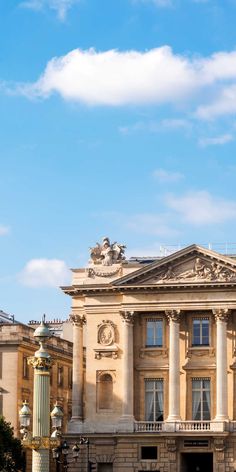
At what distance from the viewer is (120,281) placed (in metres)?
95.5

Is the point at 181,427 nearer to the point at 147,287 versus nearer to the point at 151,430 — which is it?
the point at 151,430

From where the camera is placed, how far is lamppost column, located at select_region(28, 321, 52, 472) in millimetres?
46938

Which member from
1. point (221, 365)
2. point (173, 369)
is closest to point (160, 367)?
point (173, 369)

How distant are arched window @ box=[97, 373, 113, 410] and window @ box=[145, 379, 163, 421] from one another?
2.72 metres

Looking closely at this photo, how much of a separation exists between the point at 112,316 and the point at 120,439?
9.20m

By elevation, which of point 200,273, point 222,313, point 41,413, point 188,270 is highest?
point 188,270

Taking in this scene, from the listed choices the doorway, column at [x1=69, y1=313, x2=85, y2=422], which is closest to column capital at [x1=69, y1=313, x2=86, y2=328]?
column at [x1=69, y1=313, x2=85, y2=422]

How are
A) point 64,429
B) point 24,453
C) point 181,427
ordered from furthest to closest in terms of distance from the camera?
1. point 64,429
2. point 24,453
3. point 181,427

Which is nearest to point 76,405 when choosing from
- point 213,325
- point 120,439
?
point 120,439

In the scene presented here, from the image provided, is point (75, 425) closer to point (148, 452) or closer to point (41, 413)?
point (148, 452)

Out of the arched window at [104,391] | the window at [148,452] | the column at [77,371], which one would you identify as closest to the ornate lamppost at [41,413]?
the window at [148,452]

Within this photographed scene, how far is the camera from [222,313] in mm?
93625

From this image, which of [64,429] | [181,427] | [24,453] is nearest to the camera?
[181,427]

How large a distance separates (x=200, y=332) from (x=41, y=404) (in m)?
49.0
